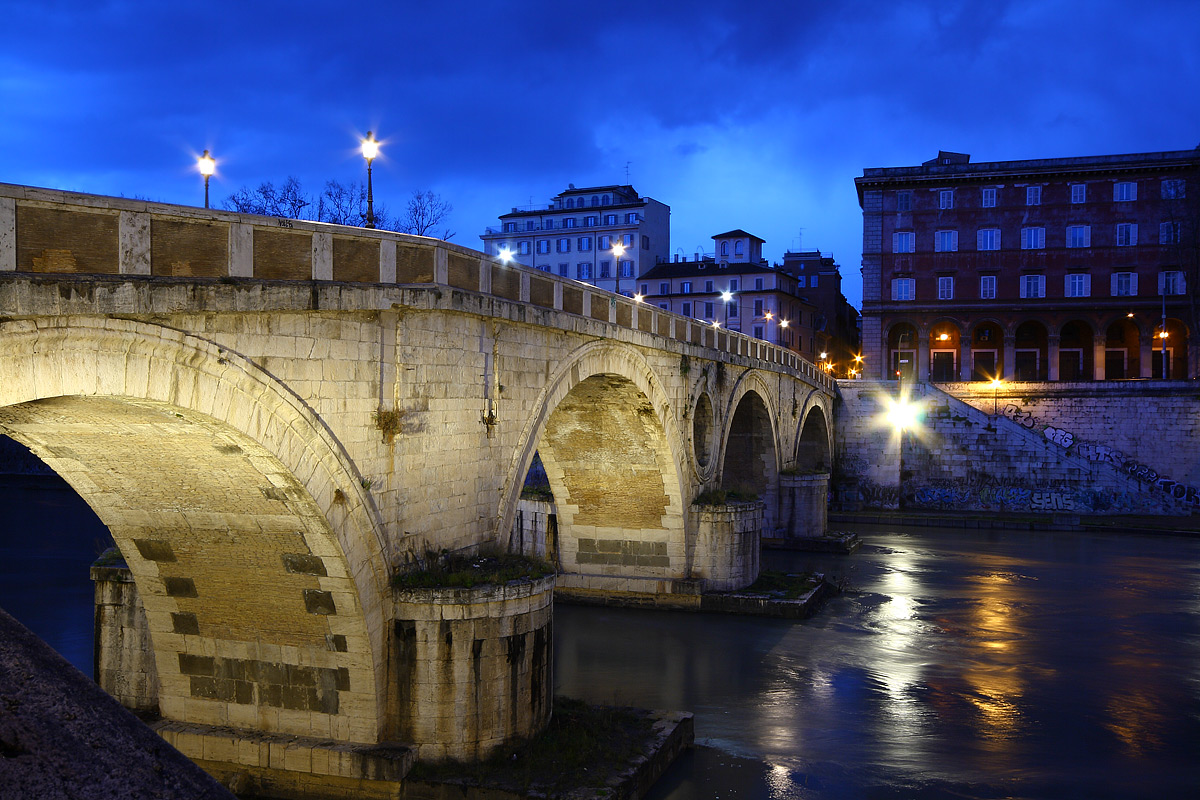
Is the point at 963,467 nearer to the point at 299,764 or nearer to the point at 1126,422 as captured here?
the point at 1126,422

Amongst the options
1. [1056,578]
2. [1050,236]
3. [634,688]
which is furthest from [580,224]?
[634,688]

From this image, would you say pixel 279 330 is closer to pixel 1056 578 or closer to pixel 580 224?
pixel 1056 578

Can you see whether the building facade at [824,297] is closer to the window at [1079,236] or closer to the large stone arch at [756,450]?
the window at [1079,236]

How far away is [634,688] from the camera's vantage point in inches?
637

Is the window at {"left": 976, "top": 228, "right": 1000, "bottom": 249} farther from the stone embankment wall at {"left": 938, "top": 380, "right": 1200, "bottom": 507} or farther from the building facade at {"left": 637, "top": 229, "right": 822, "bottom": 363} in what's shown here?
the building facade at {"left": 637, "top": 229, "right": 822, "bottom": 363}

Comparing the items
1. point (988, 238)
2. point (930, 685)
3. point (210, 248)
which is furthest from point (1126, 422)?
point (210, 248)

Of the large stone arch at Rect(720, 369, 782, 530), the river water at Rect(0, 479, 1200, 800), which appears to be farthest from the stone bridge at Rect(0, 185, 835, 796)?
the large stone arch at Rect(720, 369, 782, 530)

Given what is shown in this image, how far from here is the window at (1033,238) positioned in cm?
4834

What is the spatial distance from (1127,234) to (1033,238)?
4.15 m

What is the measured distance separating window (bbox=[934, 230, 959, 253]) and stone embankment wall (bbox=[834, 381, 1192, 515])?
11327mm

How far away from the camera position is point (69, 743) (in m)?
2.68

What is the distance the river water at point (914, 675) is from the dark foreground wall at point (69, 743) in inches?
386

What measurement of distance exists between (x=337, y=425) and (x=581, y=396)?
9380mm

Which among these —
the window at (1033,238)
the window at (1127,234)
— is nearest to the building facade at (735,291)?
the window at (1033,238)
